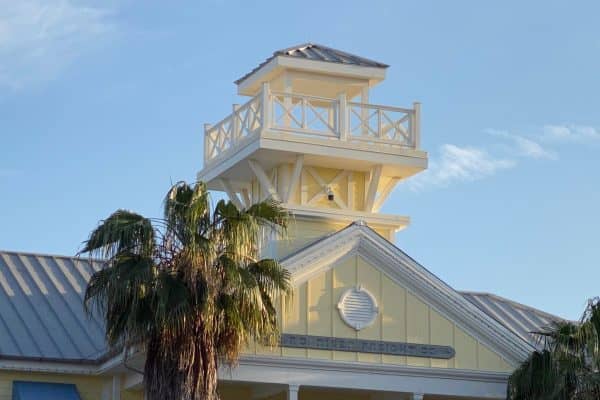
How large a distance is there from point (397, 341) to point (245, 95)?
29.9ft

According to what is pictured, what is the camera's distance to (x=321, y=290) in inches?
1251

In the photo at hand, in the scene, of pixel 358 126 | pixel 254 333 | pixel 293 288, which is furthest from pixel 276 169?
pixel 254 333

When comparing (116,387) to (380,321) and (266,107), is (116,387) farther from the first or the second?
(266,107)

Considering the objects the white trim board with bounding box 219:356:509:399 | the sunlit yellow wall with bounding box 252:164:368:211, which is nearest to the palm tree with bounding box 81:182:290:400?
the white trim board with bounding box 219:356:509:399

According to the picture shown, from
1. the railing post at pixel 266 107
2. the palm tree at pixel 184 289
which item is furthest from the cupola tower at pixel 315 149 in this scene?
the palm tree at pixel 184 289

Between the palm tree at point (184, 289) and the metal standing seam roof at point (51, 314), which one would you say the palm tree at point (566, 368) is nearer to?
the metal standing seam roof at point (51, 314)

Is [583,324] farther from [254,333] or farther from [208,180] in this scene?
[208,180]

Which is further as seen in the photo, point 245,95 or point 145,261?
point 245,95

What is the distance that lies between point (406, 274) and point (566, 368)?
3942 millimetres

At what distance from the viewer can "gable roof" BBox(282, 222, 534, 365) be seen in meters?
31.7

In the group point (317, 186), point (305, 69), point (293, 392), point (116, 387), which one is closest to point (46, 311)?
point (116, 387)

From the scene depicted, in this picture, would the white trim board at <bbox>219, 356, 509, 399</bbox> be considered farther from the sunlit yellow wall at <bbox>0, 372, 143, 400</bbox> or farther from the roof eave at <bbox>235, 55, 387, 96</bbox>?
the roof eave at <bbox>235, 55, 387, 96</bbox>

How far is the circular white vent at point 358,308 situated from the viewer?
104 feet

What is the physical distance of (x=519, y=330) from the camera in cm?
3866
